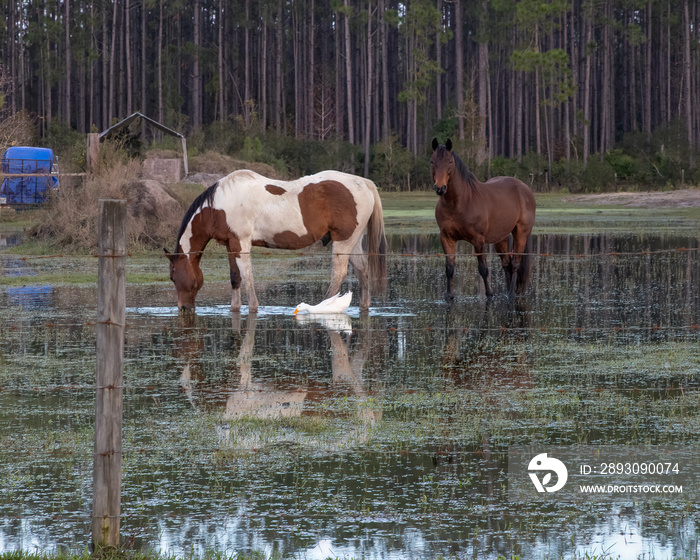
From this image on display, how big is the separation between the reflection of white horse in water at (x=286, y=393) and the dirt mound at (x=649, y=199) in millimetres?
35374

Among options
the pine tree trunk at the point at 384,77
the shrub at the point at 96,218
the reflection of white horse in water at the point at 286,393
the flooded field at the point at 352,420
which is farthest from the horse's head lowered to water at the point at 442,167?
the pine tree trunk at the point at 384,77

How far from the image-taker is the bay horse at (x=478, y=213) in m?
15.0

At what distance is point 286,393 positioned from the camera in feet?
28.7

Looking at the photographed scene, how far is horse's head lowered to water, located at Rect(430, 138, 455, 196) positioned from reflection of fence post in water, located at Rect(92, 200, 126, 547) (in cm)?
973

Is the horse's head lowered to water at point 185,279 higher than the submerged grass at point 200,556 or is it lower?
higher

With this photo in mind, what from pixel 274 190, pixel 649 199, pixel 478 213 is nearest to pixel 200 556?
pixel 274 190

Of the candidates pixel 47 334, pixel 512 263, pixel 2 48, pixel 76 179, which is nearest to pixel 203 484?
pixel 47 334

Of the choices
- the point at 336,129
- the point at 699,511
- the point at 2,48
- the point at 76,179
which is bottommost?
the point at 699,511

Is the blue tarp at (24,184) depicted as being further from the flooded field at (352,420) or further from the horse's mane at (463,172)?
the horse's mane at (463,172)

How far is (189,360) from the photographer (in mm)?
10469

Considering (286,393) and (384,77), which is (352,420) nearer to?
(286,393)

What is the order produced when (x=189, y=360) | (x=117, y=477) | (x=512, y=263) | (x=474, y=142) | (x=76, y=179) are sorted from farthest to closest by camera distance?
(x=474, y=142) → (x=76, y=179) → (x=512, y=263) → (x=189, y=360) → (x=117, y=477)

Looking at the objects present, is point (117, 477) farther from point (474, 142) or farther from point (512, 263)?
point (474, 142)

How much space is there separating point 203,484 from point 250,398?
7.98 ft
